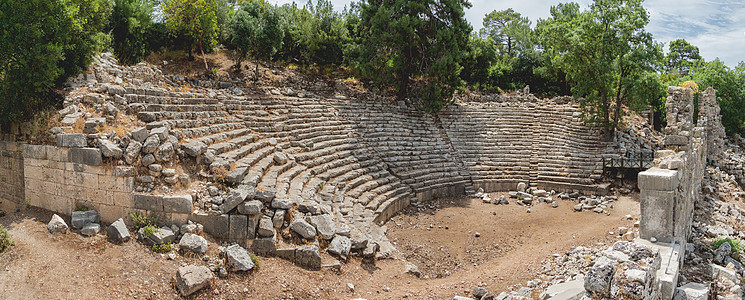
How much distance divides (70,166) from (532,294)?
9.02 meters

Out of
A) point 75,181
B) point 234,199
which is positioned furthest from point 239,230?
point 75,181

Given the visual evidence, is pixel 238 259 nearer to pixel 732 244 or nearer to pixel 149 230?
pixel 149 230

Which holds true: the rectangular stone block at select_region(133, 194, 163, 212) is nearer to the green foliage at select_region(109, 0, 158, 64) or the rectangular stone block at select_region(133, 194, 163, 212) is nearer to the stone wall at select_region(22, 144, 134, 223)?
the stone wall at select_region(22, 144, 134, 223)

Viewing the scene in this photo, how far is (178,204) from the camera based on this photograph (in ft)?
28.2

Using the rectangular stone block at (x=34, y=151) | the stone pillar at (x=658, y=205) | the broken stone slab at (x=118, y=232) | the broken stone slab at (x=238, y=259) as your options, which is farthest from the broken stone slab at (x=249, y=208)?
the stone pillar at (x=658, y=205)

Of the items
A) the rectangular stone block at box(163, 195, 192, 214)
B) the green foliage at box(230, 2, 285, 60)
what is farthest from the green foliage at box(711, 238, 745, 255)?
the green foliage at box(230, 2, 285, 60)

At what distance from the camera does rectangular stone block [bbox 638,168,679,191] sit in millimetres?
8016

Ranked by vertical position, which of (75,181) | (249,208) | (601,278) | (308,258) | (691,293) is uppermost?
(75,181)

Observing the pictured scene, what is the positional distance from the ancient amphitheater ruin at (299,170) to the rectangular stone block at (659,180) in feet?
0.08

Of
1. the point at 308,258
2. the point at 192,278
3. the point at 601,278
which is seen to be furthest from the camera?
the point at 308,258

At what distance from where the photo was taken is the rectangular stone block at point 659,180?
8.02 meters

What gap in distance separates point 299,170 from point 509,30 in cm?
3217

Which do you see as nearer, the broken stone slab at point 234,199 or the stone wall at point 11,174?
the broken stone slab at point 234,199

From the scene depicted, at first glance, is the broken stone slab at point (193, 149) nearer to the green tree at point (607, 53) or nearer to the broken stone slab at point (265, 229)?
the broken stone slab at point (265, 229)
